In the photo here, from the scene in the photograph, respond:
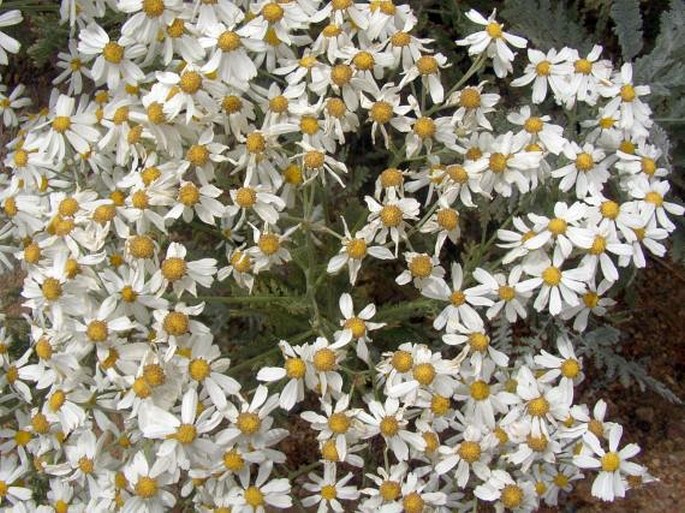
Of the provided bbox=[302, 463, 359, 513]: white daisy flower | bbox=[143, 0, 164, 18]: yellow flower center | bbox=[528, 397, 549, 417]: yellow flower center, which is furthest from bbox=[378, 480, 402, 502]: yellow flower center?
bbox=[143, 0, 164, 18]: yellow flower center

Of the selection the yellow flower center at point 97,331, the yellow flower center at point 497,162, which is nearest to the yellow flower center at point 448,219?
Result: the yellow flower center at point 497,162

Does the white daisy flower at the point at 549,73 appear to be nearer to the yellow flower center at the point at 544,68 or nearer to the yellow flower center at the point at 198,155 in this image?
the yellow flower center at the point at 544,68

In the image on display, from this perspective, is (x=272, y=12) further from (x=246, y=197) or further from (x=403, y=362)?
(x=403, y=362)

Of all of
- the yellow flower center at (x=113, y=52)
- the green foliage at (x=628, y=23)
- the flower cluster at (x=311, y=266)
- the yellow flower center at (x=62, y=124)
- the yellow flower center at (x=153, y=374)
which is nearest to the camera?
the yellow flower center at (x=153, y=374)

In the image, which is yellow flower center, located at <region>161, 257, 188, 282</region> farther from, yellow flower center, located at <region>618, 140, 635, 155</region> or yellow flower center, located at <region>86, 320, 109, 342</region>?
yellow flower center, located at <region>618, 140, 635, 155</region>

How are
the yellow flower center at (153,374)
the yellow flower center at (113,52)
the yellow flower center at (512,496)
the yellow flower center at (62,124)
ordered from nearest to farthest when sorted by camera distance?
the yellow flower center at (153,374) → the yellow flower center at (512,496) → the yellow flower center at (113,52) → the yellow flower center at (62,124)

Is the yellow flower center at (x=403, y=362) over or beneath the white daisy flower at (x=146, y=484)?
over

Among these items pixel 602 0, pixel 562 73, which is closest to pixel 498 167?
pixel 562 73
